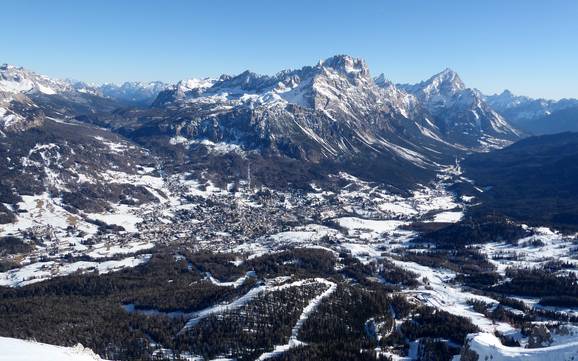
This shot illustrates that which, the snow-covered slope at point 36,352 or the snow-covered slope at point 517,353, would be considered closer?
the snow-covered slope at point 36,352

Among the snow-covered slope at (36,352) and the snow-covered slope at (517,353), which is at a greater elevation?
the snow-covered slope at (36,352)

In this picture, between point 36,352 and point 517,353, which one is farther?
point 517,353

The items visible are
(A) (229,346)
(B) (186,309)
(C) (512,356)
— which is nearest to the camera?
(C) (512,356)

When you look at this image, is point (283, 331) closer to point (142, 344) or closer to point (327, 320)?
point (327, 320)

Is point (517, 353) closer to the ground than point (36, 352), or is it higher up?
closer to the ground

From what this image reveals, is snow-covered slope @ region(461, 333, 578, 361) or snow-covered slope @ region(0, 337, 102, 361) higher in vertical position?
snow-covered slope @ region(0, 337, 102, 361)

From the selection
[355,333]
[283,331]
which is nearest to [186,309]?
[283,331]

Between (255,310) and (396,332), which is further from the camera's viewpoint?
(255,310)

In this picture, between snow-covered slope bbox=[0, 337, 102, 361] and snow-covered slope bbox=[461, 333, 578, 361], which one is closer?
snow-covered slope bbox=[0, 337, 102, 361]
